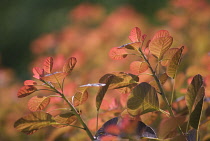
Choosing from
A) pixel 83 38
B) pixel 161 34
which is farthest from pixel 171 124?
pixel 83 38

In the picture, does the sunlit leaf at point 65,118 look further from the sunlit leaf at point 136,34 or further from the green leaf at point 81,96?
the sunlit leaf at point 136,34

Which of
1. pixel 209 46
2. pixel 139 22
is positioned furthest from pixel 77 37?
pixel 209 46

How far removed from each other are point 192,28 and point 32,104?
73.4 inches

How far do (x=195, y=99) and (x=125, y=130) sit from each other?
14 centimetres

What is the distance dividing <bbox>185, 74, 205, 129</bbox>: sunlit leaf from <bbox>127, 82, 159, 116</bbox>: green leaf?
0.06 metres

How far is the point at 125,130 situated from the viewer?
639mm

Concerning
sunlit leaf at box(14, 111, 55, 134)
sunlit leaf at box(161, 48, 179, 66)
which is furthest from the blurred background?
sunlit leaf at box(14, 111, 55, 134)

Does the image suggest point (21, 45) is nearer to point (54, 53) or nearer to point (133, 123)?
point (54, 53)

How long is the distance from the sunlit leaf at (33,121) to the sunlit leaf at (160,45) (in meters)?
0.24

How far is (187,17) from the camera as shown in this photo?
2545mm

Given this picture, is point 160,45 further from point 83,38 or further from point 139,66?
point 83,38

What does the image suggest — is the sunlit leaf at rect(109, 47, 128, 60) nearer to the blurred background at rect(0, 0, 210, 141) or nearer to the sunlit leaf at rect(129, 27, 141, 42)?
the sunlit leaf at rect(129, 27, 141, 42)

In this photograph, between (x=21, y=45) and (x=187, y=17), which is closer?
(x=187, y=17)

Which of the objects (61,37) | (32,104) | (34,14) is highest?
(34,14)
